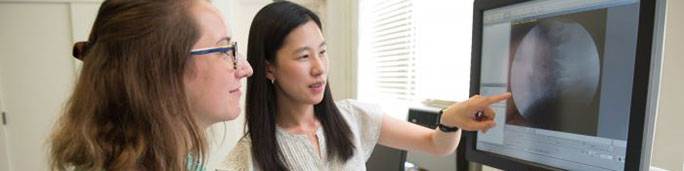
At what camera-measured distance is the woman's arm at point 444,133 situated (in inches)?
28.5

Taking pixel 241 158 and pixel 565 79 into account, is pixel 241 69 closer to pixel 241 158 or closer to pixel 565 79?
pixel 241 158

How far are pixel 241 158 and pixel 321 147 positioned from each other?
0.75 feet

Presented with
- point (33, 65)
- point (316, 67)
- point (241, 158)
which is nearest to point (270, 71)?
point (316, 67)

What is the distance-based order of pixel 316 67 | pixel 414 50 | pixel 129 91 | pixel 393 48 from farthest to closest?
pixel 393 48 → pixel 414 50 → pixel 316 67 → pixel 129 91

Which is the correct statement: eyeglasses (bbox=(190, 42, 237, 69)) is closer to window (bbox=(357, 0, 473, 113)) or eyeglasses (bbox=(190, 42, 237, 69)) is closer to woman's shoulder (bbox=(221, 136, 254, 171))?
woman's shoulder (bbox=(221, 136, 254, 171))

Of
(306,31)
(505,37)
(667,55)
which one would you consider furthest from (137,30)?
(667,55)

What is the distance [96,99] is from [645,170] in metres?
0.88

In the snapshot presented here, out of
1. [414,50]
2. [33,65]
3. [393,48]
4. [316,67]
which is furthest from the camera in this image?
[33,65]

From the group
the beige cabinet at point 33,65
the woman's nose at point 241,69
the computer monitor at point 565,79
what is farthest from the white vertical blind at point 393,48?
the beige cabinet at point 33,65

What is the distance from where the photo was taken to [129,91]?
54cm

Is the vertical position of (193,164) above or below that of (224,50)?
below

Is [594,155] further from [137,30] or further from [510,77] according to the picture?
[137,30]

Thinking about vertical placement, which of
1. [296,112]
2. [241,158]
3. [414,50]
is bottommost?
[241,158]

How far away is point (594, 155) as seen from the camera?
1.79 feet
